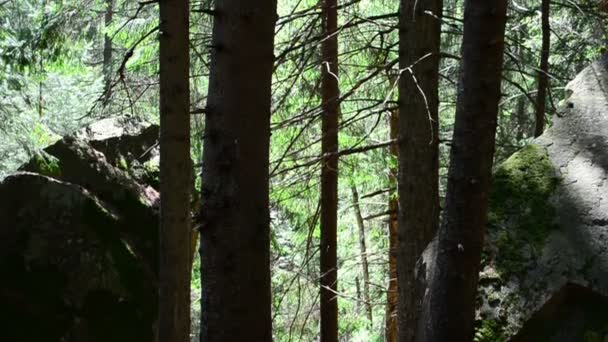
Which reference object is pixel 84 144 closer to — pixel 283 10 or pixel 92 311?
pixel 92 311

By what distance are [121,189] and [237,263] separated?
5.38 m

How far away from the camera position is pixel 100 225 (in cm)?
851

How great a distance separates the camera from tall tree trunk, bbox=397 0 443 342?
7.05m

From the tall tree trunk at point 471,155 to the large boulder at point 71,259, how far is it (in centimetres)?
506

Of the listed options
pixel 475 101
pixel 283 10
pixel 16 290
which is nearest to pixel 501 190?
pixel 475 101

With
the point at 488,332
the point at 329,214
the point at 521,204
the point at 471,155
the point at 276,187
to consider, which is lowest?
the point at 488,332

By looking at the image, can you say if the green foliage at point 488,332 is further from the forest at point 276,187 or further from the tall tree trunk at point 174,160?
the tall tree trunk at point 174,160

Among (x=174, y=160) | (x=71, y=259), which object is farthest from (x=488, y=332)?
(x=71, y=259)

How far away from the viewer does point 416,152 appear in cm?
705

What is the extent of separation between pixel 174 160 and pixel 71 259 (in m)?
2.32

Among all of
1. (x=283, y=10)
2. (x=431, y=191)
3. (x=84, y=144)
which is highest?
(x=283, y=10)

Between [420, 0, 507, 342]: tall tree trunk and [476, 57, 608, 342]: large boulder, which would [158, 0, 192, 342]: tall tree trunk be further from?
[420, 0, 507, 342]: tall tree trunk

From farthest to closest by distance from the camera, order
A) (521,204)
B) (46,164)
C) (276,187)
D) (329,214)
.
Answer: (329,214)
(276,187)
(46,164)
(521,204)

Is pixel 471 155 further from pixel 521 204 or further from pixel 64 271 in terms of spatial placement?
pixel 64 271
